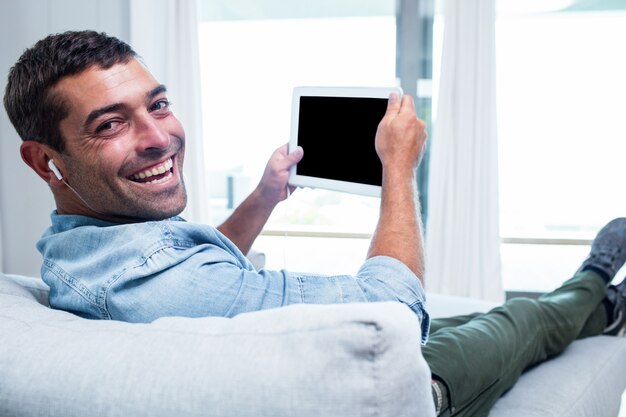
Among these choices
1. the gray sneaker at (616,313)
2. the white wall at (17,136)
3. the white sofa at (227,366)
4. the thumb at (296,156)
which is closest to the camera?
the white sofa at (227,366)

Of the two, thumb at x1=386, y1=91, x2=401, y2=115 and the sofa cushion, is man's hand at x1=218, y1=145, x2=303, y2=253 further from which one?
the sofa cushion

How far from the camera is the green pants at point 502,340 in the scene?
4.24ft

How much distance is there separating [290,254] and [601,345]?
262cm

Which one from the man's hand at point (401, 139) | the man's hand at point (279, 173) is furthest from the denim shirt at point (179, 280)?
the man's hand at point (279, 173)

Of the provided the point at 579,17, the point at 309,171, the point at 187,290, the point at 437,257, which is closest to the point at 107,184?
the point at 187,290

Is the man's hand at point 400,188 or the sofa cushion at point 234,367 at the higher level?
the man's hand at point 400,188

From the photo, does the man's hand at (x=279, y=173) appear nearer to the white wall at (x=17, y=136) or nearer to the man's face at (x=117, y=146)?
the man's face at (x=117, y=146)

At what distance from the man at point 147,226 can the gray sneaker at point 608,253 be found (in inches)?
32.0

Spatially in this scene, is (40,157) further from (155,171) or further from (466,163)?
(466,163)

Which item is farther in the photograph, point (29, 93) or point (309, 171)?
point (309, 171)

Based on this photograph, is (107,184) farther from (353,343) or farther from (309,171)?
(353,343)

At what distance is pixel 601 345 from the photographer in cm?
175

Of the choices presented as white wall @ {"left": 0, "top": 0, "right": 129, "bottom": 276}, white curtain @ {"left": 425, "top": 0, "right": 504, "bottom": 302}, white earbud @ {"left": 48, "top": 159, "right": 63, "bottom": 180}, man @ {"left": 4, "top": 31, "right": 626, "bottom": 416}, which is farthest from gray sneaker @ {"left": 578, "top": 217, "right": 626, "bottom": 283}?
white wall @ {"left": 0, "top": 0, "right": 129, "bottom": 276}

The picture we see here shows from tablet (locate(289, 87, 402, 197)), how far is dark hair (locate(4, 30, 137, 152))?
46 cm
